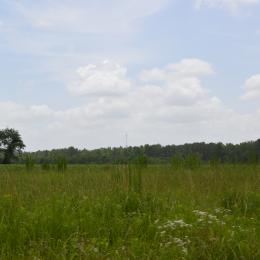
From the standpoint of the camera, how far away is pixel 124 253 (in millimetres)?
4230

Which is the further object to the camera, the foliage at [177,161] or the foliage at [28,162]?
the foliage at [28,162]

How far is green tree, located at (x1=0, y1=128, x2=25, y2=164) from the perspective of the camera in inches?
2874

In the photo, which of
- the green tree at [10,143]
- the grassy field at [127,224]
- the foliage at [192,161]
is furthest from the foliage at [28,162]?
the green tree at [10,143]

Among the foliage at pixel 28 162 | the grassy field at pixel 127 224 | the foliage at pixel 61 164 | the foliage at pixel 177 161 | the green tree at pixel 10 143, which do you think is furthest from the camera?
the green tree at pixel 10 143

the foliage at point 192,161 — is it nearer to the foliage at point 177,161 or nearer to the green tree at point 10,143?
the foliage at point 177,161

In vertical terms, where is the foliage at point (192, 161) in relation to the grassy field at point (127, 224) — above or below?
above

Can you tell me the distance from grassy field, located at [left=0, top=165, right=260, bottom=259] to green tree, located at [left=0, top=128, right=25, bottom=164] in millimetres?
67071

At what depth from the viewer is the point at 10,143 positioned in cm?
7531

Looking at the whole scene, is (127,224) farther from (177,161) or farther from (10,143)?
(10,143)

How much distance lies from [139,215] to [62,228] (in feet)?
3.92

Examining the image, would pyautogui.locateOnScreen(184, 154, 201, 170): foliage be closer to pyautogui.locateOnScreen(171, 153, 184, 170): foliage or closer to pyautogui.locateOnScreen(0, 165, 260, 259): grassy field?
pyautogui.locateOnScreen(171, 153, 184, 170): foliage

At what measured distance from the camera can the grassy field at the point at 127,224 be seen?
13.8ft

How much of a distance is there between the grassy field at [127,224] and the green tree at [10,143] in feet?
220

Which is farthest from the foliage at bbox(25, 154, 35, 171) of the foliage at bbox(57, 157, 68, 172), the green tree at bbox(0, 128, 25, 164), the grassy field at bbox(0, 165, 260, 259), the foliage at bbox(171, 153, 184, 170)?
the green tree at bbox(0, 128, 25, 164)
